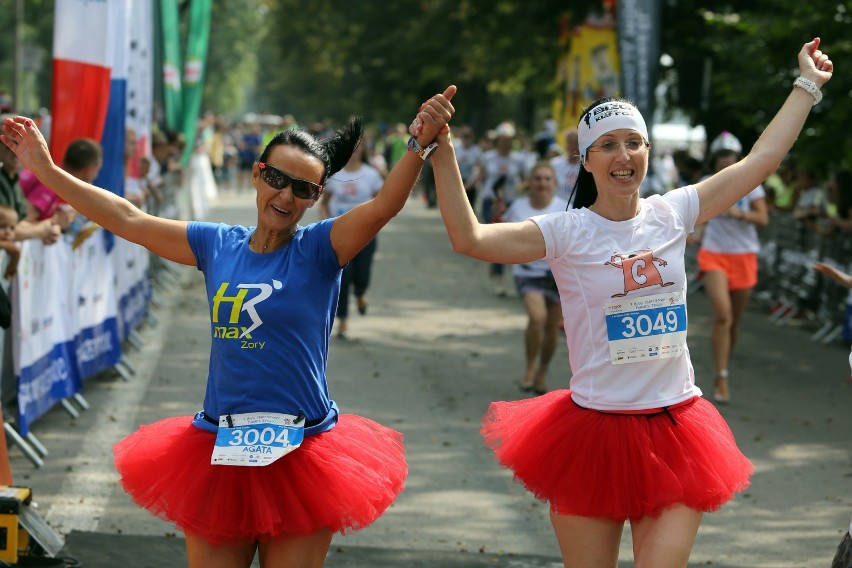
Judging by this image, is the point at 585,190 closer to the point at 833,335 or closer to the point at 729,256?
the point at 729,256

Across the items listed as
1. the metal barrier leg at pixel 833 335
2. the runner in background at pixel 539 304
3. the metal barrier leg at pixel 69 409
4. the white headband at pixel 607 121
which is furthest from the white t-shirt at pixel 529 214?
the white headband at pixel 607 121

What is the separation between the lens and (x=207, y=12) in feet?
73.5

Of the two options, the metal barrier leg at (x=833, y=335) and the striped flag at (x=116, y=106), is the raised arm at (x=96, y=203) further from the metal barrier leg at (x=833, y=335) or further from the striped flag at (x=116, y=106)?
the metal barrier leg at (x=833, y=335)

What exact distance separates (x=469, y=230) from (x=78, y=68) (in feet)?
24.6

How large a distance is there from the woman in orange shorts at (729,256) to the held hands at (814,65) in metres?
6.47

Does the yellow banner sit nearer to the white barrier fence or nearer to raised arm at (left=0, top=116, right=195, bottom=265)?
the white barrier fence

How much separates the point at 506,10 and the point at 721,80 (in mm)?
11116

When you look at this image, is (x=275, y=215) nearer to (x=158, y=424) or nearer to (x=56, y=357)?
(x=158, y=424)

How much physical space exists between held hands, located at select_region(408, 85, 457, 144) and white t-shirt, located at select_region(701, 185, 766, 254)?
25.7ft

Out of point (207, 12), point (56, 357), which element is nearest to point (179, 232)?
point (56, 357)

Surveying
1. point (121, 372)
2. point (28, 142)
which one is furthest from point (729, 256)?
point (28, 142)

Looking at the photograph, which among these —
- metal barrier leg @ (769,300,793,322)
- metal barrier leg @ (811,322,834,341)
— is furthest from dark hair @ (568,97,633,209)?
metal barrier leg @ (769,300,793,322)

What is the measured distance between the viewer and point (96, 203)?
180 inches

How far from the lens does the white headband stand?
463 cm
